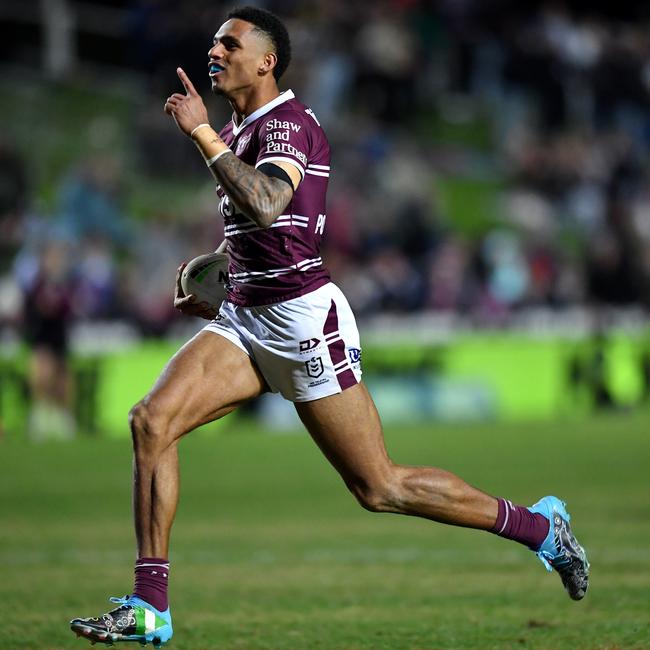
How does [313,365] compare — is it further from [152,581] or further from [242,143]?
[152,581]

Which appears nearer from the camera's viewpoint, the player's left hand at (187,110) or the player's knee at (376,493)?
the player's left hand at (187,110)

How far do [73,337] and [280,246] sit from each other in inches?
512

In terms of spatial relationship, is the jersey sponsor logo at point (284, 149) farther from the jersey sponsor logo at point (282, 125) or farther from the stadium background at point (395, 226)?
the stadium background at point (395, 226)

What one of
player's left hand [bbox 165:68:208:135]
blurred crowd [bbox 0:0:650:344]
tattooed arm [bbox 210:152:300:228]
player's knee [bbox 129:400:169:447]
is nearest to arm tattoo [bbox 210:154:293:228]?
tattooed arm [bbox 210:152:300:228]

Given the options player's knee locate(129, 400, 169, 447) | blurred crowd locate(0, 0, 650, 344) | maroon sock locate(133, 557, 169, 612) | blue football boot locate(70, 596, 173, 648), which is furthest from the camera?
blurred crowd locate(0, 0, 650, 344)

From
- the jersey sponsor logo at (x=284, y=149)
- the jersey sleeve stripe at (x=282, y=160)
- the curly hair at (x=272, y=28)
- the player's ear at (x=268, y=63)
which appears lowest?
the jersey sleeve stripe at (x=282, y=160)

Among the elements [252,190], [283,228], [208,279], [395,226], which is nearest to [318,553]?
[208,279]

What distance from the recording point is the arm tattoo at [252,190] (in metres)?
5.96

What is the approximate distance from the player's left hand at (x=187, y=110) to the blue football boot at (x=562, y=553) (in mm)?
2498

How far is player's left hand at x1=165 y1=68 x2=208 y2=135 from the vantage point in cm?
614

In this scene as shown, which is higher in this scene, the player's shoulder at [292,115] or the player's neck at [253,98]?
the player's neck at [253,98]

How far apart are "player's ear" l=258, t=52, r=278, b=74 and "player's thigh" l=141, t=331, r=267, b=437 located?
126cm

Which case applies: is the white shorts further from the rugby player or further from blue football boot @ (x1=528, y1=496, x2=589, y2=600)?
blue football boot @ (x1=528, y1=496, x2=589, y2=600)

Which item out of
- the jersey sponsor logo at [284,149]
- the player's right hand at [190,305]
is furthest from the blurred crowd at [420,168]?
the jersey sponsor logo at [284,149]
